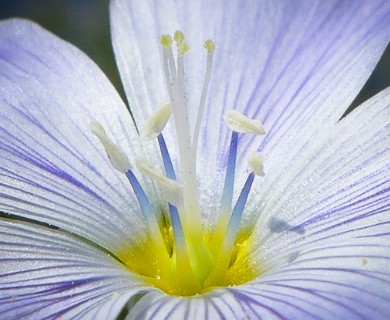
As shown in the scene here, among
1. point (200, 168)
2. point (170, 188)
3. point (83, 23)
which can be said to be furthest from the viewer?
point (83, 23)

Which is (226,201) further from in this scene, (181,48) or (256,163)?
(181,48)

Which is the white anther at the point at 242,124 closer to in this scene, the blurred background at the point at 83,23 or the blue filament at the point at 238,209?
the blue filament at the point at 238,209

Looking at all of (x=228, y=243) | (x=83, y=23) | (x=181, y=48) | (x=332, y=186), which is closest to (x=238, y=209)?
(x=228, y=243)

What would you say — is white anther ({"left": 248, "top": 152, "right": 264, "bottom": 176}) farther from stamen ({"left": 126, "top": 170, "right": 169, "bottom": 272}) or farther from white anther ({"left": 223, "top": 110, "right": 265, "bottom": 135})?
stamen ({"left": 126, "top": 170, "right": 169, "bottom": 272})

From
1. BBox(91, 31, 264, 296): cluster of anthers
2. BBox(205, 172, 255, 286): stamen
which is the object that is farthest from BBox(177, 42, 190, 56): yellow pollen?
BBox(205, 172, 255, 286): stamen

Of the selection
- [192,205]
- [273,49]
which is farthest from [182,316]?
[273,49]

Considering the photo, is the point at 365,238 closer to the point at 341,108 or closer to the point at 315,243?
the point at 315,243
